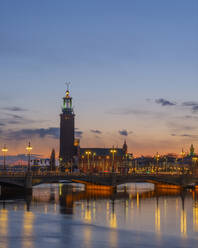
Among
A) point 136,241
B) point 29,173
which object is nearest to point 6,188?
point 29,173

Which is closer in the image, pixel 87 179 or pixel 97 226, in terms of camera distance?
pixel 97 226

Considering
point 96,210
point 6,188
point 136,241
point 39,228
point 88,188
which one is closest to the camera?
point 136,241

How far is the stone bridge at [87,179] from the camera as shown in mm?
111500

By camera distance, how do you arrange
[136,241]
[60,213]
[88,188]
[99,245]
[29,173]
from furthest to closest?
1. [88,188]
2. [29,173]
3. [60,213]
4. [136,241]
5. [99,245]

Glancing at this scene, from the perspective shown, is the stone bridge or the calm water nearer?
the calm water

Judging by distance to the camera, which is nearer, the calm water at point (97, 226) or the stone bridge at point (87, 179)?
the calm water at point (97, 226)

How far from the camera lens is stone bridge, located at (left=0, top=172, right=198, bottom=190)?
112 metres

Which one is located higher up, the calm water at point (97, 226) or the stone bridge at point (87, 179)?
the stone bridge at point (87, 179)

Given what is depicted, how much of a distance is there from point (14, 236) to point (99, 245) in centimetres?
1056

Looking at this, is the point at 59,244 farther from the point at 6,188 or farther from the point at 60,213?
the point at 6,188

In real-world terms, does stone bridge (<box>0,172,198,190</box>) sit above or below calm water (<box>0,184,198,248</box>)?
above

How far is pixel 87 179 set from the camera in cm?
12681

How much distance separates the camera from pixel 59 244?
44.4 meters

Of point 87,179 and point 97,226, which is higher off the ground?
point 87,179
